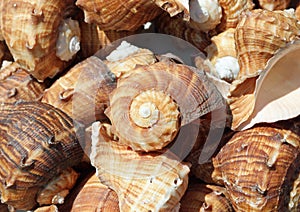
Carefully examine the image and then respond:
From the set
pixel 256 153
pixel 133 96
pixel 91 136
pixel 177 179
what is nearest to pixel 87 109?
pixel 91 136

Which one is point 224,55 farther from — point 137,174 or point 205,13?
point 137,174

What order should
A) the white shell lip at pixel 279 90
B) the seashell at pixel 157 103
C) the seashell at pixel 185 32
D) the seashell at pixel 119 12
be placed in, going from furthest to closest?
the seashell at pixel 185 32
the seashell at pixel 119 12
the white shell lip at pixel 279 90
the seashell at pixel 157 103

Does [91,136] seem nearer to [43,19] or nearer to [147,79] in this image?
[147,79]

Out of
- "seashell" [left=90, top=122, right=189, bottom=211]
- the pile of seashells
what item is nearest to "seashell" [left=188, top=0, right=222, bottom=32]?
the pile of seashells

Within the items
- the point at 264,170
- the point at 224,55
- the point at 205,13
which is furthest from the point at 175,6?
the point at 264,170

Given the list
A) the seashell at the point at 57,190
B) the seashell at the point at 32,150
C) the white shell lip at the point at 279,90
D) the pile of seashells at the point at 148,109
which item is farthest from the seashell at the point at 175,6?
the seashell at the point at 57,190

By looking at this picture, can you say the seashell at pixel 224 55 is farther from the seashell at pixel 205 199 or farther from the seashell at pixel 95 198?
the seashell at pixel 95 198
